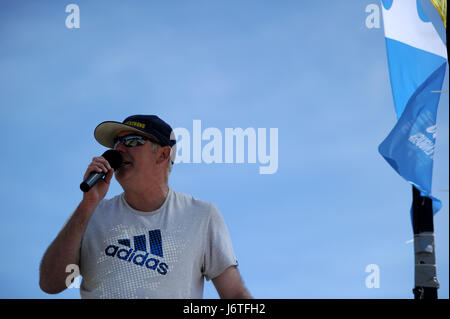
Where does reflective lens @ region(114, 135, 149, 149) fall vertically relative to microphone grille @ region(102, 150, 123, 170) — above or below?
above

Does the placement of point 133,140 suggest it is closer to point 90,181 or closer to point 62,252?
point 90,181

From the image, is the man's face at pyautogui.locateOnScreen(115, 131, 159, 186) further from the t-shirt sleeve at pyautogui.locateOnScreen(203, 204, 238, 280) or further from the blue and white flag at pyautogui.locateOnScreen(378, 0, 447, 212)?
the blue and white flag at pyautogui.locateOnScreen(378, 0, 447, 212)

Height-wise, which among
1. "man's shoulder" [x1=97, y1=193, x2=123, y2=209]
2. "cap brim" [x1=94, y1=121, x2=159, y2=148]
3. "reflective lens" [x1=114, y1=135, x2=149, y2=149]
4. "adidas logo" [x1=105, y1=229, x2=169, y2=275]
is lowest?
"adidas logo" [x1=105, y1=229, x2=169, y2=275]

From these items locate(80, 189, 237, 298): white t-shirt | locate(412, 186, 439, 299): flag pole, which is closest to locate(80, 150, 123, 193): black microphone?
locate(80, 189, 237, 298): white t-shirt

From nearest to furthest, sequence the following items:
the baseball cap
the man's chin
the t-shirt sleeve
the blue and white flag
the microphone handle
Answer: the microphone handle, the t-shirt sleeve, the man's chin, the baseball cap, the blue and white flag

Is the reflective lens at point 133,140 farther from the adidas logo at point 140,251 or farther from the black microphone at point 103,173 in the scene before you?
the adidas logo at point 140,251

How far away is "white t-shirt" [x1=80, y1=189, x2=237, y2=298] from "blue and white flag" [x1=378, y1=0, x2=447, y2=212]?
13.7ft

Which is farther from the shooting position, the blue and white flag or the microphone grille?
the blue and white flag

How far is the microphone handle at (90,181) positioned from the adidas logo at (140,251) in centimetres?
39

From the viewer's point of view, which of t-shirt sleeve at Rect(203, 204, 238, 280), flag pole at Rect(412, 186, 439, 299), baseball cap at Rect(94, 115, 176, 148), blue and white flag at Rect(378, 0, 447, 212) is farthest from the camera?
blue and white flag at Rect(378, 0, 447, 212)

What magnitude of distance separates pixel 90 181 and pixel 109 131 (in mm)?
645

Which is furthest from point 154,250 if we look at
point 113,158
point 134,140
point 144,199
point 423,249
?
point 423,249

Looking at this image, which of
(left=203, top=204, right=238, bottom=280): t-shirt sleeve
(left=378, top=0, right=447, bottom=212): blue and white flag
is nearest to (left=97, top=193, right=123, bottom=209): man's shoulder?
(left=203, top=204, right=238, bottom=280): t-shirt sleeve

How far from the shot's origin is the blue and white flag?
275 inches
